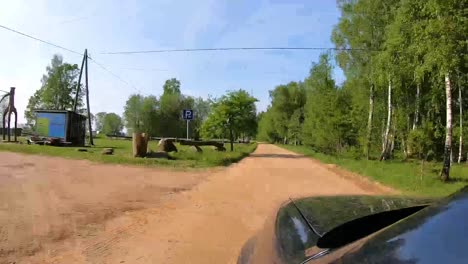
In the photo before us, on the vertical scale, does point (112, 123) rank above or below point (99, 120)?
below

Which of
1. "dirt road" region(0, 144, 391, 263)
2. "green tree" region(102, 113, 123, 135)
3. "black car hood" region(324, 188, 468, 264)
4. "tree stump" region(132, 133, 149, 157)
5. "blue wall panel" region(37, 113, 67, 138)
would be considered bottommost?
"dirt road" region(0, 144, 391, 263)

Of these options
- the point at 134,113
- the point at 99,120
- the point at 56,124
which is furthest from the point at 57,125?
the point at 99,120

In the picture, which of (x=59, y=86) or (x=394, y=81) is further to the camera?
(x=59, y=86)

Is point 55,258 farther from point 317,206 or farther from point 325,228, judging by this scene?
point 325,228

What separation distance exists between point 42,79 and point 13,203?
74326 mm

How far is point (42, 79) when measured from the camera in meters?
77.6

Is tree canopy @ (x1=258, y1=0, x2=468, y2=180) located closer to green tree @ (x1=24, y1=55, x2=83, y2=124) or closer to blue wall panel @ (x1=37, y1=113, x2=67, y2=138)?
blue wall panel @ (x1=37, y1=113, x2=67, y2=138)

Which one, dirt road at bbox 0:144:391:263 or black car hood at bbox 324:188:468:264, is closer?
black car hood at bbox 324:188:468:264

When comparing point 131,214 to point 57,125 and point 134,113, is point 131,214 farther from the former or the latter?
point 134,113

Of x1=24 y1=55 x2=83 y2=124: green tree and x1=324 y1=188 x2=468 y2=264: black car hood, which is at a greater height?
x1=24 y1=55 x2=83 y2=124: green tree

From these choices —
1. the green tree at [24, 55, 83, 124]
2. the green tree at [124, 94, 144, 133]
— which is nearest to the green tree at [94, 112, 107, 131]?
the green tree at [124, 94, 144, 133]

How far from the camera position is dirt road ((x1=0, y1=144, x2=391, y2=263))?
20.4ft

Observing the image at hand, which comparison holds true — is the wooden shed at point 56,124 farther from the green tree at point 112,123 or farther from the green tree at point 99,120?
the green tree at point 99,120

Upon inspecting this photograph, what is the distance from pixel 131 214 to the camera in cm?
899
